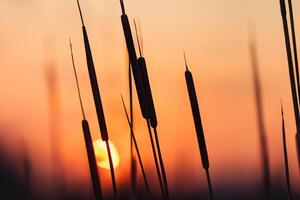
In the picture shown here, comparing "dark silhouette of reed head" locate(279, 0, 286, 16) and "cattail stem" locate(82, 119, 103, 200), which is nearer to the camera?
"dark silhouette of reed head" locate(279, 0, 286, 16)

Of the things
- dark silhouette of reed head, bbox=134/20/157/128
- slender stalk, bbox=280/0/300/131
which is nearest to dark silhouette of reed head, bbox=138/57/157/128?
dark silhouette of reed head, bbox=134/20/157/128

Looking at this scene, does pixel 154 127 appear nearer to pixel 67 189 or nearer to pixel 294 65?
pixel 294 65

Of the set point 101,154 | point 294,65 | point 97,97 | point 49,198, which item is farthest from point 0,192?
point 294,65

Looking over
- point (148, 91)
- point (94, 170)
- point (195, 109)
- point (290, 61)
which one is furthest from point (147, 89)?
point (290, 61)

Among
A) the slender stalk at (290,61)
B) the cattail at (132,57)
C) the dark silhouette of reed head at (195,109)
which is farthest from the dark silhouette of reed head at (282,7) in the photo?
the cattail at (132,57)

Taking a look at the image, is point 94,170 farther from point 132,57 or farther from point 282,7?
point 282,7

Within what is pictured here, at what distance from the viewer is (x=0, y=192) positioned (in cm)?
376

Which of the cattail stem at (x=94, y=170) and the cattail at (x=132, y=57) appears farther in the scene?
the cattail stem at (x=94, y=170)

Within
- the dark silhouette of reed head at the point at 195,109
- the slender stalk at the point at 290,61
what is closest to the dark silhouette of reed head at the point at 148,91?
the dark silhouette of reed head at the point at 195,109

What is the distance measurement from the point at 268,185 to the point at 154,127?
3.16ft

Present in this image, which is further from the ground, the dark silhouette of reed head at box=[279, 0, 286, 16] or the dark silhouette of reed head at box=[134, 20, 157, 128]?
the dark silhouette of reed head at box=[279, 0, 286, 16]

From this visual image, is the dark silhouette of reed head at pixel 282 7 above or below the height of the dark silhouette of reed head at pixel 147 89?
above

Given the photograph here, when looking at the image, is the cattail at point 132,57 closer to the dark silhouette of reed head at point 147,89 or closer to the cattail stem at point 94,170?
the dark silhouette of reed head at point 147,89

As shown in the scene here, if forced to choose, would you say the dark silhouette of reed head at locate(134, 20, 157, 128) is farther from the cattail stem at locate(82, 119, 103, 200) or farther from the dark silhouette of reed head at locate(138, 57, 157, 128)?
the cattail stem at locate(82, 119, 103, 200)
